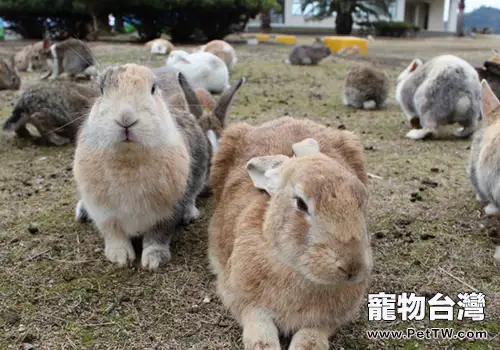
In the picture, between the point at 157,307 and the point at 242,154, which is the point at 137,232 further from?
the point at 242,154

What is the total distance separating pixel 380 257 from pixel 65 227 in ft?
6.33

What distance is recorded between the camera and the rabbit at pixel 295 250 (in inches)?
73.0

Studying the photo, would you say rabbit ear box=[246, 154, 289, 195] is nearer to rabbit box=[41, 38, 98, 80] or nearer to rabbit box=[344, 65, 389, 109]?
rabbit box=[344, 65, 389, 109]

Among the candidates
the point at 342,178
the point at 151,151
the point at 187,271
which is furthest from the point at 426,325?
the point at 151,151

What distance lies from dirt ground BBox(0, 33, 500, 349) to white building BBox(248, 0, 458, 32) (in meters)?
27.9

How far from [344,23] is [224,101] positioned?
84.6 feet

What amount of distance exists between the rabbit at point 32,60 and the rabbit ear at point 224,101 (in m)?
6.83

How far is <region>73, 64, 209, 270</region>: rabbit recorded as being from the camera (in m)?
2.56

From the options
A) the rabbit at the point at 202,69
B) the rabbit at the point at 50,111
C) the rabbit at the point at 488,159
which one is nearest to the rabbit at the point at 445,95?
the rabbit at the point at 488,159

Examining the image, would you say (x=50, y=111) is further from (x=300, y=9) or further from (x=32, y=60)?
(x=300, y=9)

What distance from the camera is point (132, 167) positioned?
2.68 meters

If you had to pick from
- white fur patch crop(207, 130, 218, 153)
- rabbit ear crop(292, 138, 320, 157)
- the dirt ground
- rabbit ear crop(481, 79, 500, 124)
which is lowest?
the dirt ground

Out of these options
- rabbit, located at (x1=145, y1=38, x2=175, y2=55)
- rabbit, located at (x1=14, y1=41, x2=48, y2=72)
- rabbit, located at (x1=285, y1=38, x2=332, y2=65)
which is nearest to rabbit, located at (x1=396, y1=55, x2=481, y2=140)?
rabbit, located at (x1=285, y1=38, x2=332, y2=65)

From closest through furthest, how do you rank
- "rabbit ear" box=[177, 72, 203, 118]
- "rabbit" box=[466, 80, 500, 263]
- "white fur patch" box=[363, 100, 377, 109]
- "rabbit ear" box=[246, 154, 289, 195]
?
"rabbit ear" box=[246, 154, 289, 195], "rabbit" box=[466, 80, 500, 263], "rabbit ear" box=[177, 72, 203, 118], "white fur patch" box=[363, 100, 377, 109]
